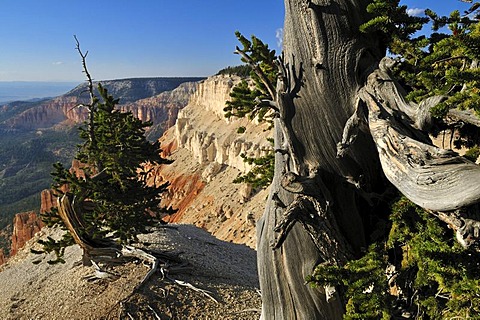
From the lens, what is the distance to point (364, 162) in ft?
14.6

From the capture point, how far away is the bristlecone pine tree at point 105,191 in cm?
1093

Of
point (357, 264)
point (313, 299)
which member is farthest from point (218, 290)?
point (357, 264)

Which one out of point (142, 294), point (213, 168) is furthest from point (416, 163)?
point (213, 168)

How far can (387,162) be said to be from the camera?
3.34 m

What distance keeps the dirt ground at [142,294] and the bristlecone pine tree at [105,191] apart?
1.16m

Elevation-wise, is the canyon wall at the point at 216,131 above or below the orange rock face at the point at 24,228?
above

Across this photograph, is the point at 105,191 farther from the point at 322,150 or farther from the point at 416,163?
the point at 416,163

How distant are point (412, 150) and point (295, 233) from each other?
6.34 ft

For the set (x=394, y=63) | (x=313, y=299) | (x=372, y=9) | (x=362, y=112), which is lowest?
(x=313, y=299)

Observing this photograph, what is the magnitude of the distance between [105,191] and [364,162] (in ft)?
29.5

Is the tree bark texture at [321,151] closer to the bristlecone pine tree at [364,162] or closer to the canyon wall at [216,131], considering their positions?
the bristlecone pine tree at [364,162]

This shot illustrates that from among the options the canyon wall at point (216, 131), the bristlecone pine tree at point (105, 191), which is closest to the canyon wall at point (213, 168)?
the canyon wall at point (216, 131)

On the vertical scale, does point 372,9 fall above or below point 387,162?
above

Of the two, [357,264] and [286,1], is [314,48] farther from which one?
[357,264]
